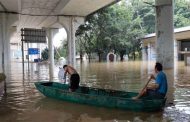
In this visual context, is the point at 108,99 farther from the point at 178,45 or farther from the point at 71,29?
the point at 178,45

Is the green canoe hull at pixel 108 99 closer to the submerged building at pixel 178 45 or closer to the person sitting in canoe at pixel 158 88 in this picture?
the person sitting in canoe at pixel 158 88

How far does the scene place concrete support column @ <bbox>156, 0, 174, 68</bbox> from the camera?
2631cm

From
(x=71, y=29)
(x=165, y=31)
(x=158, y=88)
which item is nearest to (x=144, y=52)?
(x=71, y=29)

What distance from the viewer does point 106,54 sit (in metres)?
59.7

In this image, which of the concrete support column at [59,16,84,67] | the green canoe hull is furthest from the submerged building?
the green canoe hull

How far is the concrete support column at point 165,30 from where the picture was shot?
26312 mm

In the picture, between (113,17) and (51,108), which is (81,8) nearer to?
(51,108)

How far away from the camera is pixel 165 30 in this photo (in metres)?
26.4

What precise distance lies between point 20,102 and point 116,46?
46030mm

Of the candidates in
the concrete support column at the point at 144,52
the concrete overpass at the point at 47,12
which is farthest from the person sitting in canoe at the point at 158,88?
the concrete support column at the point at 144,52

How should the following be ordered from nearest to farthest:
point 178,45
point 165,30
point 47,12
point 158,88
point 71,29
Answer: point 158,88, point 165,30, point 47,12, point 71,29, point 178,45

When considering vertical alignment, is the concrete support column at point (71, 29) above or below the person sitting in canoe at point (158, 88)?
above

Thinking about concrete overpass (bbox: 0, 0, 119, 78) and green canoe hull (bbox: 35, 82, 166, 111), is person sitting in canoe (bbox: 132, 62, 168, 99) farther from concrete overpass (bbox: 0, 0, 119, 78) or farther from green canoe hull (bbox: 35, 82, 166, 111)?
concrete overpass (bbox: 0, 0, 119, 78)

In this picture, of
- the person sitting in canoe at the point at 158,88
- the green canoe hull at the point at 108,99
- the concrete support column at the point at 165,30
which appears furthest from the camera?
the concrete support column at the point at 165,30
